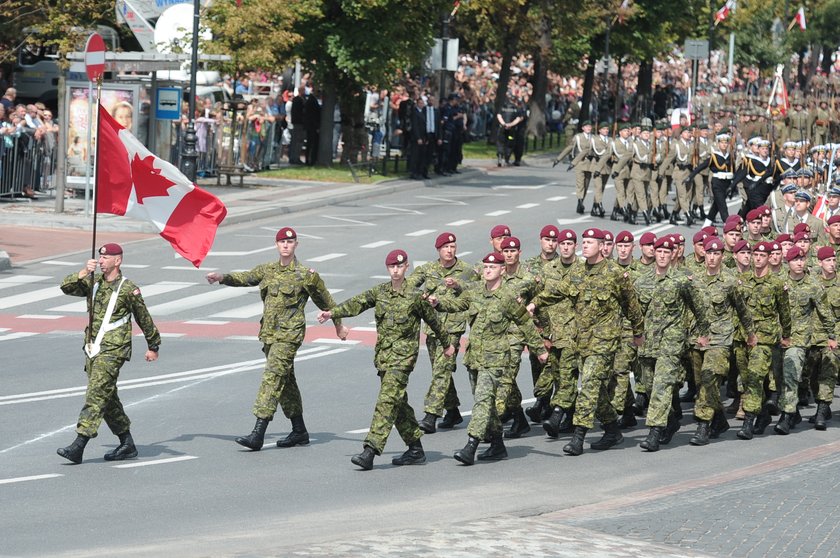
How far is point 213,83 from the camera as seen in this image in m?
43.2

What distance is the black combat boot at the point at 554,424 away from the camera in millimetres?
14242

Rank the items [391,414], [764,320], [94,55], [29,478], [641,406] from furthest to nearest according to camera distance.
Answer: [94,55] < [641,406] < [764,320] < [391,414] < [29,478]

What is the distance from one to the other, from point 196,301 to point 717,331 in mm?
9185

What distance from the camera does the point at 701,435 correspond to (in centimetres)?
1430

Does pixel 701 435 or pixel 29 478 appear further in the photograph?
pixel 701 435

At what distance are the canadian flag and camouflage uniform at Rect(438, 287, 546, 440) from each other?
2.40m

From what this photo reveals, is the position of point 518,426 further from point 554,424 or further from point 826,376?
point 826,376

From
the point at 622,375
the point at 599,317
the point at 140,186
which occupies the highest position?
the point at 140,186

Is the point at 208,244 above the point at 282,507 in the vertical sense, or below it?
above

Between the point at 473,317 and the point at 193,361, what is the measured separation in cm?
474

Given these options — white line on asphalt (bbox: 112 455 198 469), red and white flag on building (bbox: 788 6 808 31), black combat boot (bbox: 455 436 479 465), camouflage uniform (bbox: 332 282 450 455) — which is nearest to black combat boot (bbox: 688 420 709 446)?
black combat boot (bbox: 455 436 479 465)

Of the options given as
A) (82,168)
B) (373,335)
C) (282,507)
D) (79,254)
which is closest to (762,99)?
(82,168)

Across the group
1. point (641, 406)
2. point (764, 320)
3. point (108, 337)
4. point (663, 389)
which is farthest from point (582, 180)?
point (108, 337)

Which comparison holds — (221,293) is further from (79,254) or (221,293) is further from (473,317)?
(473,317)
